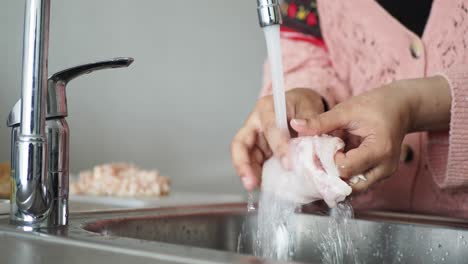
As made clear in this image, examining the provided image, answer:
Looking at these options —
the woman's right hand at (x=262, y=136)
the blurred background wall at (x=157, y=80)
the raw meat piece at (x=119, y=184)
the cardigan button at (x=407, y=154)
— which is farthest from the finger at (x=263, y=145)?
the blurred background wall at (x=157, y=80)

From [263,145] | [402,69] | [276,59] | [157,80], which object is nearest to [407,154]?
[402,69]

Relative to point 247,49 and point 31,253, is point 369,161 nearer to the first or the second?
point 31,253

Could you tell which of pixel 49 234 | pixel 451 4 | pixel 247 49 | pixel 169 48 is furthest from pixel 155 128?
pixel 49 234

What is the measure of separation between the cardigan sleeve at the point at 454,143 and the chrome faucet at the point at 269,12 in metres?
0.25

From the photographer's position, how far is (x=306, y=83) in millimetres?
930

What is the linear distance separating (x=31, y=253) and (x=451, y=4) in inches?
22.6

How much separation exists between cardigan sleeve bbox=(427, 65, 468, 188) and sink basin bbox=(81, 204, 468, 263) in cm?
5

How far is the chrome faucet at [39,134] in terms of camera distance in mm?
600

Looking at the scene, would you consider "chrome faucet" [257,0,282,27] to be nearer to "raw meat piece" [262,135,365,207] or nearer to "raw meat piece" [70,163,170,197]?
"raw meat piece" [262,135,365,207]

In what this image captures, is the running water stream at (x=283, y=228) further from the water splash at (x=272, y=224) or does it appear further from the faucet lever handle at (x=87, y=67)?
the faucet lever handle at (x=87, y=67)

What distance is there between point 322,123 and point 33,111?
10.6 inches

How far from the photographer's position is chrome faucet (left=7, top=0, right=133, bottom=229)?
60 cm

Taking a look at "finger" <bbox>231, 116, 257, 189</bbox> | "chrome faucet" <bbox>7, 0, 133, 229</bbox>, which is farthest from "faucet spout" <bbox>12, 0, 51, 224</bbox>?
"finger" <bbox>231, 116, 257, 189</bbox>

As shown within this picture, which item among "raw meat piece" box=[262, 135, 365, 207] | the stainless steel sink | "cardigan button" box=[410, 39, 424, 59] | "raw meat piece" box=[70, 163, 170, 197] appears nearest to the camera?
the stainless steel sink
